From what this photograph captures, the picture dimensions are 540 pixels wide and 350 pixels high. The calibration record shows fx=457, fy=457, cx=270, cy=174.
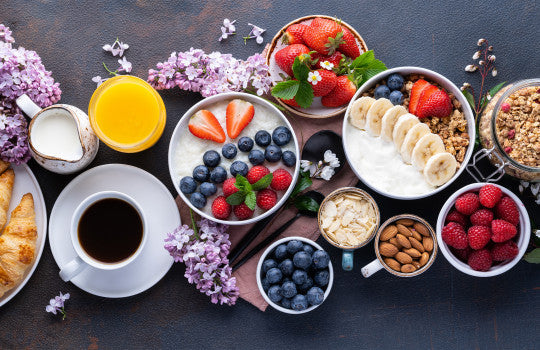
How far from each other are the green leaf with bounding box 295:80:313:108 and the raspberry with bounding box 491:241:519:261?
820mm

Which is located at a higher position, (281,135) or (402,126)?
(402,126)

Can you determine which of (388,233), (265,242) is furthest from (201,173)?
(388,233)

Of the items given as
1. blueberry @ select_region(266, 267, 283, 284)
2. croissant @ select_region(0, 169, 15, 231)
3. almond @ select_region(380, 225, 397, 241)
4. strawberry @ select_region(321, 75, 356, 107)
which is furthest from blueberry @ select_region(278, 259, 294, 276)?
croissant @ select_region(0, 169, 15, 231)

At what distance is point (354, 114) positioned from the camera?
1.60m

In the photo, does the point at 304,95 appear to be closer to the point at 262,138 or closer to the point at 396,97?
the point at 262,138

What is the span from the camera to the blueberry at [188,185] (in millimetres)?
1552

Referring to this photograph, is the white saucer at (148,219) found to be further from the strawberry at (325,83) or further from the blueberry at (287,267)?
the strawberry at (325,83)

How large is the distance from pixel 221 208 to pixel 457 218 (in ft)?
2.72

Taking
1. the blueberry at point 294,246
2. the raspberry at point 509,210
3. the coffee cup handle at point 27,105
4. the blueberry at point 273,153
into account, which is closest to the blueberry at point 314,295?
the blueberry at point 294,246

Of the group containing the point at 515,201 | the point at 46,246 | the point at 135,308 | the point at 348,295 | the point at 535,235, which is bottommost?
the point at 135,308

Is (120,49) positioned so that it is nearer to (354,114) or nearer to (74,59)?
(74,59)

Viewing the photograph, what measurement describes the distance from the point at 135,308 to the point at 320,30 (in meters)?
1.26

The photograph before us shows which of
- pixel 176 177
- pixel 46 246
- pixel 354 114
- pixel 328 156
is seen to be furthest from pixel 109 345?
pixel 354 114

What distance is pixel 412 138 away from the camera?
5.11 ft
